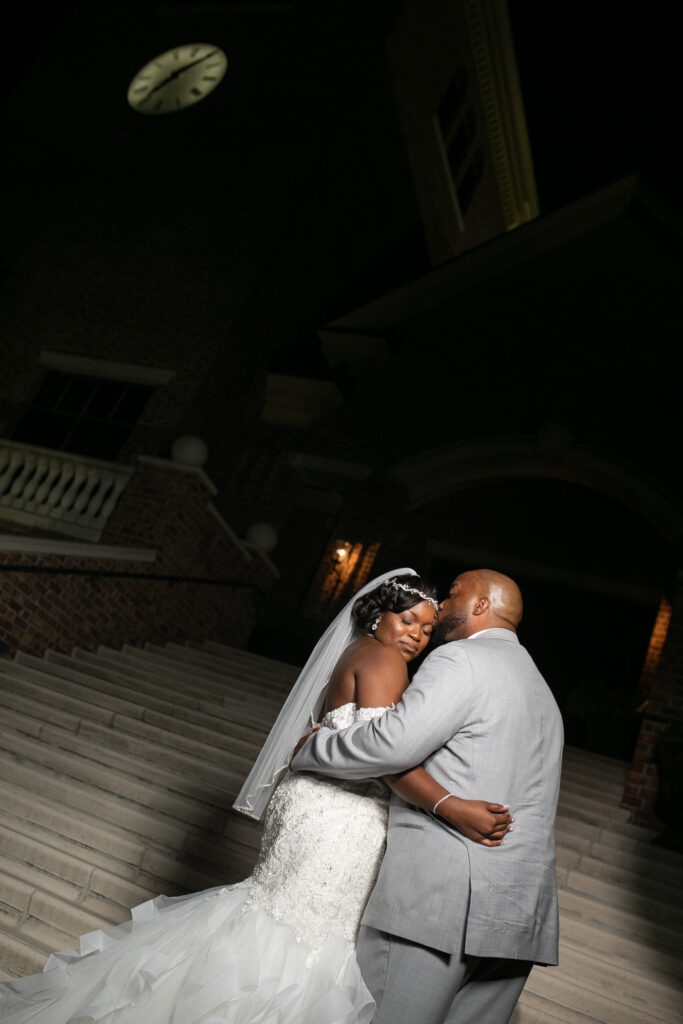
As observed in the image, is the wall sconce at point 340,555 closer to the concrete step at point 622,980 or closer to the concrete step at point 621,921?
the concrete step at point 621,921

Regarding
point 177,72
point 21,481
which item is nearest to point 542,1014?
point 21,481

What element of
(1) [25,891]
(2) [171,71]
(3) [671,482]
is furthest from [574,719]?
(2) [171,71]

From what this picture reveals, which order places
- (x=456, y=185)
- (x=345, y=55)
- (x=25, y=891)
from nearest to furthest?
(x=25, y=891) → (x=345, y=55) → (x=456, y=185)

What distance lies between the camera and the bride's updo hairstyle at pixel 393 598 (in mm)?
2600

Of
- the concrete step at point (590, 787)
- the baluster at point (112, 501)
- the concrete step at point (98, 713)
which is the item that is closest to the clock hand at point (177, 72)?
the baluster at point (112, 501)

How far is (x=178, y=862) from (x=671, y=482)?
8203 millimetres

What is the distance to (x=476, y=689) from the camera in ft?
7.06

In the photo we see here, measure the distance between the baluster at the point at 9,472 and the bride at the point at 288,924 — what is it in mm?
8201

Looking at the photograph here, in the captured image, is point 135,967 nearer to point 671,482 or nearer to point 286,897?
point 286,897

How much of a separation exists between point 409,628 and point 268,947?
107 centimetres

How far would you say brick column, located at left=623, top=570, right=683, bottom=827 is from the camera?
6191 millimetres

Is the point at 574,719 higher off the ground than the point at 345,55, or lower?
lower

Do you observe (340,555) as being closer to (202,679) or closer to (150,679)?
(202,679)

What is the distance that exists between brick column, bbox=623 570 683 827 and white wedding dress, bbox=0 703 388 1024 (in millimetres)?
4834
